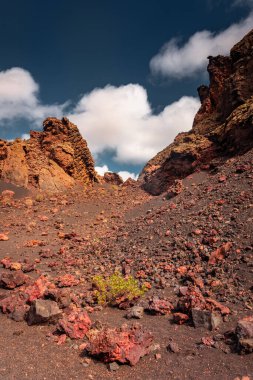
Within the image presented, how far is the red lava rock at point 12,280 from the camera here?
964 centimetres

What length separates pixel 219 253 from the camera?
1001 centimetres

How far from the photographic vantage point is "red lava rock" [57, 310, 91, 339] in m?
6.72

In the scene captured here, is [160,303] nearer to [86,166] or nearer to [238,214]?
[238,214]

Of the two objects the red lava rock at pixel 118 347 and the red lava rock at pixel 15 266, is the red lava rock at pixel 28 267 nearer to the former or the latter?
→ the red lava rock at pixel 15 266

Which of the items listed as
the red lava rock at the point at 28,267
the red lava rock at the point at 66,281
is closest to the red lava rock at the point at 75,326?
the red lava rock at the point at 66,281

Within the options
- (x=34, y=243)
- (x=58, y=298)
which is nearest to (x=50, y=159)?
(x=34, y=243)

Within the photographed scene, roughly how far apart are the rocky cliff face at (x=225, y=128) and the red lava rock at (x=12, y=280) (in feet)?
60.8

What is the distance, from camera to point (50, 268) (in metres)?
12.1

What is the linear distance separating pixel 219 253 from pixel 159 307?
337cm

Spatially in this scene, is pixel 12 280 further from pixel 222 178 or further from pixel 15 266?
pixel 222 178

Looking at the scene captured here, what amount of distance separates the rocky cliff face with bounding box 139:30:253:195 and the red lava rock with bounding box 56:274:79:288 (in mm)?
17003

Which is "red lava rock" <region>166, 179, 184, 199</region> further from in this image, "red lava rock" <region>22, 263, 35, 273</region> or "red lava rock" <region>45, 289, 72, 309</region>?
"red lava rock" <region>45, 289, 72, 309</region>

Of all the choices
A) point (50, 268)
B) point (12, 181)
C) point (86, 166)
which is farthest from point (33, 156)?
point (50, 268)

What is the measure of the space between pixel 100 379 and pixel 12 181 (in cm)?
2440
